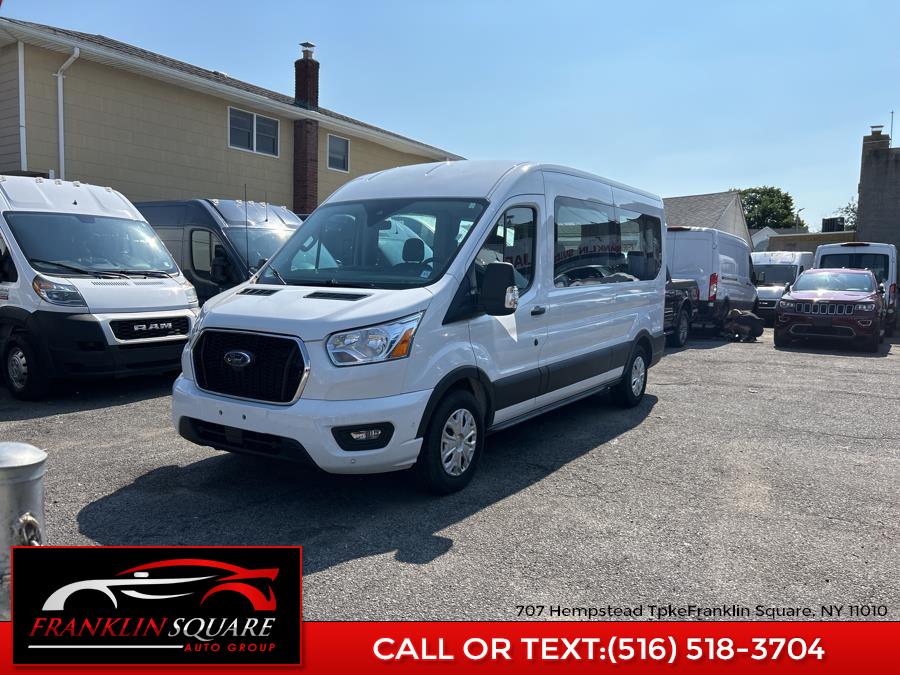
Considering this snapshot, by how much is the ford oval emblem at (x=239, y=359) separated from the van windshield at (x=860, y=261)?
59.8 feet

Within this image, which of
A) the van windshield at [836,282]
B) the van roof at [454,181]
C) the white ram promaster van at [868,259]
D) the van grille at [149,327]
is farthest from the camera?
the white ram promaster van at [868,259]

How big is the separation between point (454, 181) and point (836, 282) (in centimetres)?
1303

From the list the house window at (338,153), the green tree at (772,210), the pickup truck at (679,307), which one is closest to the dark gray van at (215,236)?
the pickup truck at (679,307)

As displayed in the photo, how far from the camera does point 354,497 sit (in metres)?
4.96

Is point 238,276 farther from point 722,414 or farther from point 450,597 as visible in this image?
point 450,597

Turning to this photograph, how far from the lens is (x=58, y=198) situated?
8.64 m

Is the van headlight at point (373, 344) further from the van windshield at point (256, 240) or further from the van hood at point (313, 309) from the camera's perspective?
the van windshield at point (256, 240)

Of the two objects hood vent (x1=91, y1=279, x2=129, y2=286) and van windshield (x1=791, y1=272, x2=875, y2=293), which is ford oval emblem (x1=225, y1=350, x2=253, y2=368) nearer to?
hood vent (x1=91, y1=279, x2=129, y2=286)

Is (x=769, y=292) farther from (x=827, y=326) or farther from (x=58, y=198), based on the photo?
(x=58, y=198)

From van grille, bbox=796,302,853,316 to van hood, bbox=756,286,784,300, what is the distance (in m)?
4.94

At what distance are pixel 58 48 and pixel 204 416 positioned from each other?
39.8 ft

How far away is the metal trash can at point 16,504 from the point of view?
2.80 m

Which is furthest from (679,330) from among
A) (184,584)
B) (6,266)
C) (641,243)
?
(184,584)

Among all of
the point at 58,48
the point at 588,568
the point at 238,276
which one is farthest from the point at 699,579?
the point at 58,48
